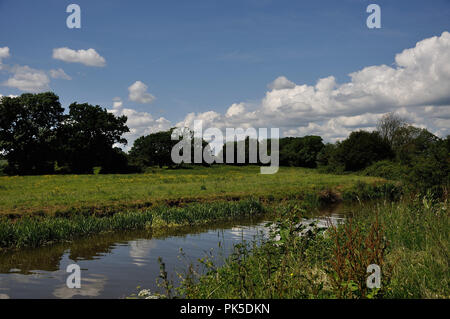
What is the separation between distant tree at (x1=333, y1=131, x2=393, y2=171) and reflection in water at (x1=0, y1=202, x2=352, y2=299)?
41204 mm

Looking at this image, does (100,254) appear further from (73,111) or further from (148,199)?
(73,111)

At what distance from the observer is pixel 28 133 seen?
1890 inches

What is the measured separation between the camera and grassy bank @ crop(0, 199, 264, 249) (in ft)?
39.0

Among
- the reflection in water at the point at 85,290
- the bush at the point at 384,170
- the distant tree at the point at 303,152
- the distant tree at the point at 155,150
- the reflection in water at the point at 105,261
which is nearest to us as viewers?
the reflection in water at the point at 85,290

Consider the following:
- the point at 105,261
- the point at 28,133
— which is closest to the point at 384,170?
the point at 105,261

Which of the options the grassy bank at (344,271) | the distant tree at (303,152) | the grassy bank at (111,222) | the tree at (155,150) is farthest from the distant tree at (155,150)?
the grassy bank at (344,271)

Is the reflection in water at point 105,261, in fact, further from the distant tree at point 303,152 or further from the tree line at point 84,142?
the distant tree at point 303,152

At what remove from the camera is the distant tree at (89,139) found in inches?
2025

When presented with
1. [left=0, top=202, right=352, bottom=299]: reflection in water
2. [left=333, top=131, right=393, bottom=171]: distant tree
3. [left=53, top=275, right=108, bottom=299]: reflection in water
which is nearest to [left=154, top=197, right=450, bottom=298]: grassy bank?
[left=0, top=202, right=352, bottom=299]: reflection in water

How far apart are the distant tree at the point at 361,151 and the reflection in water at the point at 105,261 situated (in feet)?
135

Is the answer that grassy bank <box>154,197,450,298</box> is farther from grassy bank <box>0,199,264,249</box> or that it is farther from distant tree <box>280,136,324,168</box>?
distant tree <box>280,136,324,168</box>

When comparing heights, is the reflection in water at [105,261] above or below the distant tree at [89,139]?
below
